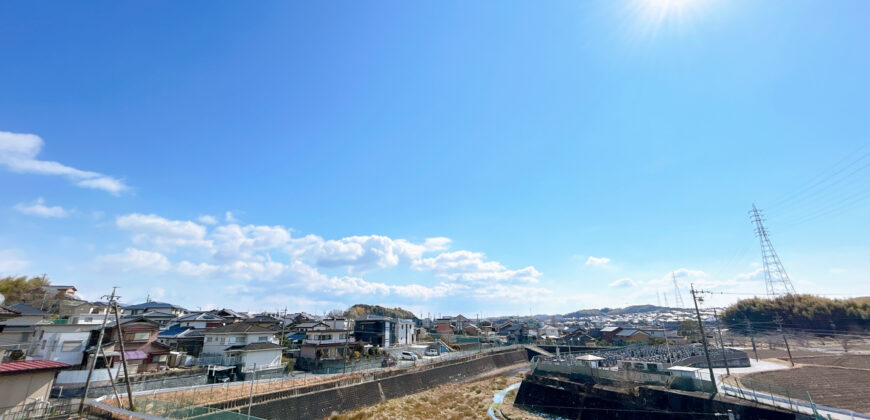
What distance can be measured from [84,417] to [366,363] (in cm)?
2431

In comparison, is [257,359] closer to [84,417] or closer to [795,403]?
[84,417]

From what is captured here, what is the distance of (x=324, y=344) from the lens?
1575 inches

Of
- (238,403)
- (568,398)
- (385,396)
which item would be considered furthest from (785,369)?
(238,403)

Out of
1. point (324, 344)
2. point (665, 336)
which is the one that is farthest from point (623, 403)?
point (665, 336)

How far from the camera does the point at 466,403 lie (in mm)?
31719

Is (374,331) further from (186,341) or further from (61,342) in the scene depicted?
(61,342)

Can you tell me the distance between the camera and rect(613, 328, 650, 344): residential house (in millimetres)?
66188

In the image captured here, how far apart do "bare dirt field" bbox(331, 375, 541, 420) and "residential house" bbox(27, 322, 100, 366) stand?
24102 mm

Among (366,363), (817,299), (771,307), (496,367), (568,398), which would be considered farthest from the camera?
(771,307)

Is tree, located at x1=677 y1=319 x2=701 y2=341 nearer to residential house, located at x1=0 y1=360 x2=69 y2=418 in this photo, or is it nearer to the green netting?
the green netting

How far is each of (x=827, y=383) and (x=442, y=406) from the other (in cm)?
3255

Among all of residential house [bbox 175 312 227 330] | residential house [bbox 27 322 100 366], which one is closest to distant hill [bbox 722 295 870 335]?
residential house [bbox 175 312 227 330]

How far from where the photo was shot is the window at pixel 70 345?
28.1 meters

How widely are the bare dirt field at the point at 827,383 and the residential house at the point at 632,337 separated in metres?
30.9
